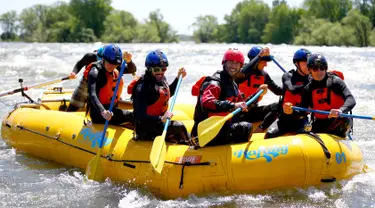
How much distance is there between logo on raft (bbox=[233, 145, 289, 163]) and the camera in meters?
5.32

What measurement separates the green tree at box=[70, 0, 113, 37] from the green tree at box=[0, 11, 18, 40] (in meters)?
13.8

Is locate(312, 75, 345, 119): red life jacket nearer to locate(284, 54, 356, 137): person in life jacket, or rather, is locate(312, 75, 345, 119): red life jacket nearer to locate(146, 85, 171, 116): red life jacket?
locate(284, 54, 356, 137): person in life jacket

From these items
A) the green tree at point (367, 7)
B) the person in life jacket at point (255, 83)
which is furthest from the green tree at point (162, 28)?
the person in life jacket at point (255, 83)

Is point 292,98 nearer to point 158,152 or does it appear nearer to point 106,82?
point 158,152

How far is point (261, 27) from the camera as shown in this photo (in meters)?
80.0

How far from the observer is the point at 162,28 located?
269 ft

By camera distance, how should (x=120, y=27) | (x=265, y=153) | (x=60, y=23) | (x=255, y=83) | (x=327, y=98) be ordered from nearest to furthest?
1. (x=265, y=153)
2. (x=327, y=98)
3. (x=255, y=83)
4. (x=120, y=27)
5. (x=60, y=23)

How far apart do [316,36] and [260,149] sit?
52.2 m

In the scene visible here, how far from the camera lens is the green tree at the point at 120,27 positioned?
74.4 metres

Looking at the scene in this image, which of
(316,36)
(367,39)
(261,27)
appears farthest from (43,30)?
(367,39)

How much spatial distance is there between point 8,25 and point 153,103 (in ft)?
301

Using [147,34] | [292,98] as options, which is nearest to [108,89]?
[292,98]

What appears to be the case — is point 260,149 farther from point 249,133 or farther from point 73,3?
point 73,3

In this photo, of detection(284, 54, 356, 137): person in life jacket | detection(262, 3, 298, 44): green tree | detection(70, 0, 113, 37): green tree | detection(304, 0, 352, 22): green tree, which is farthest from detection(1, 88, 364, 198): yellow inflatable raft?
detection(70, 0, 113, 37): green tree
